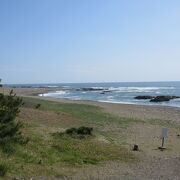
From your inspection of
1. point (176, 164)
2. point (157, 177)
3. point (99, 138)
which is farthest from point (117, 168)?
point (99, 138)

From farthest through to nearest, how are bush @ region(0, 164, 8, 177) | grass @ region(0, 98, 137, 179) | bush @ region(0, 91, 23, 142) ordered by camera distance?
bush @ region(0, 91, 23, 142) → grass @ region(0, 98, 137, 179) → bush @ region(0, 164, 8, 177)

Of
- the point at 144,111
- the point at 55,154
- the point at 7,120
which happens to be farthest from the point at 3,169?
A: the point at 144,111

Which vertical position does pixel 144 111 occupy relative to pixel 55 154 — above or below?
below

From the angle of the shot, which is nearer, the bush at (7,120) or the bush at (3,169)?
the bush at (3,169)

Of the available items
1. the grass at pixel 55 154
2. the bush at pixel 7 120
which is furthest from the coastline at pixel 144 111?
the bush at pixel 7 120

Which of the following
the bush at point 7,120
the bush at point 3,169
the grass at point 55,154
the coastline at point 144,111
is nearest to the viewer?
the bush at point 3,169

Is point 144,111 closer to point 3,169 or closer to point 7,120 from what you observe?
point 7,120

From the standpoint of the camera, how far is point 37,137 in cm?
1628

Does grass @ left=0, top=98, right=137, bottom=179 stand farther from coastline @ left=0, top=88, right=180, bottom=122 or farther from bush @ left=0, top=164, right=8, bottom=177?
→ coastline @ left=0, top=88, right=180, bottom=122

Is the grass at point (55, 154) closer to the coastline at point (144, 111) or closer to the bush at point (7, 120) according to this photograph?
the bush at point (7, 120)

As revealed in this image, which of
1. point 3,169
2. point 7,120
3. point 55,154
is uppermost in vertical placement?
point 7,120

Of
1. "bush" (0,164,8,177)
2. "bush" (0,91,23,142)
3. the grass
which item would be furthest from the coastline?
"bush" (0,164,8,177)

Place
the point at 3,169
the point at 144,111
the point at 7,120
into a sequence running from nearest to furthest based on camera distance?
the point at 3,169
the point at 7,120
the point at 144,111

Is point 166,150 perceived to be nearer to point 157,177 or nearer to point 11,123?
point 157,177
